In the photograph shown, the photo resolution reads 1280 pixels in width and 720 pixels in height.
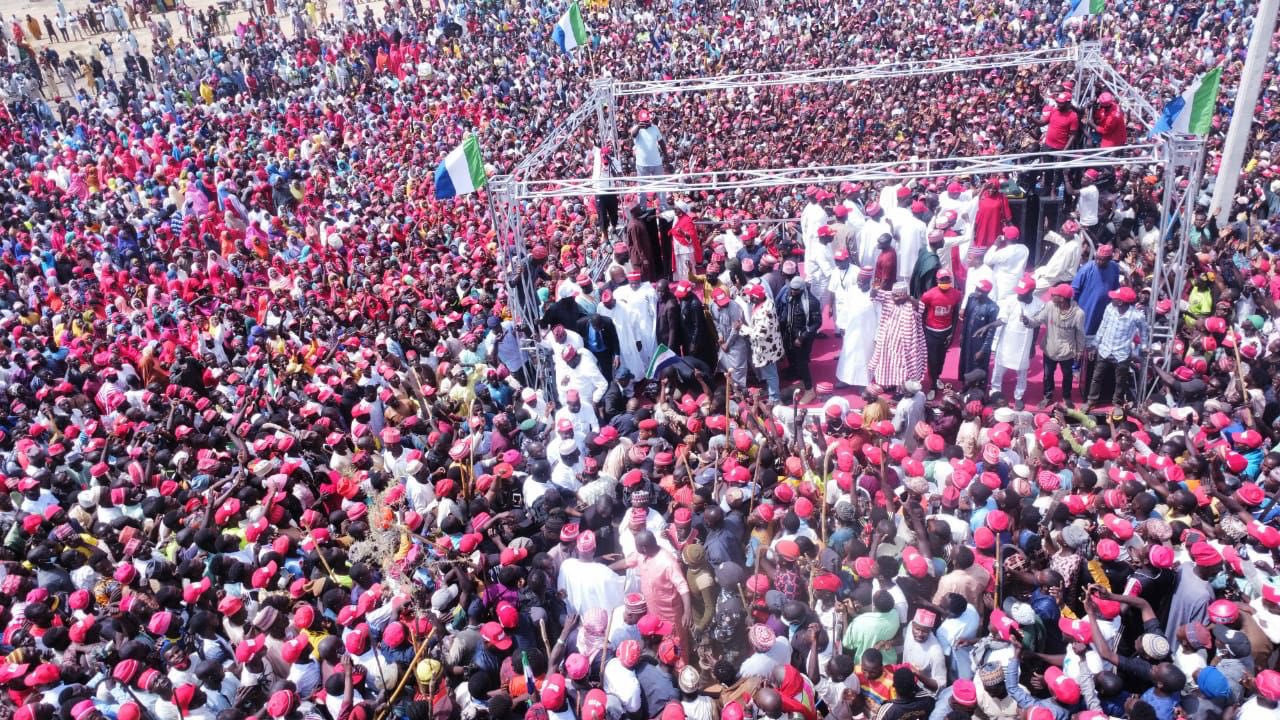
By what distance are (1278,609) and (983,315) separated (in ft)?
11.2

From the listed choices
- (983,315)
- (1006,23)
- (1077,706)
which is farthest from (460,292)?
(1006,23)

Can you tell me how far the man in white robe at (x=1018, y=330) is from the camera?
23.1ft

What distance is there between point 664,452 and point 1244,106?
27.3ft

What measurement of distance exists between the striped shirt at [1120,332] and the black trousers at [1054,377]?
0.98 feet

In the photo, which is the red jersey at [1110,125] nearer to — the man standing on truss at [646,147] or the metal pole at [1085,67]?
the metal pole at [1085,67]

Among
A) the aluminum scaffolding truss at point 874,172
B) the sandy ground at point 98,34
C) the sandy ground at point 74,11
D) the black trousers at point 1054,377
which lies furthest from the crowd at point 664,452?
the sandy ground at point 74,11

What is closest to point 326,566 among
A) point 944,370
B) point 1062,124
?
point 944,370

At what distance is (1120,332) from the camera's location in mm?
6930

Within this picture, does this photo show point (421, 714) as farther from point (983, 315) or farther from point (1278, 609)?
point (983, 315)

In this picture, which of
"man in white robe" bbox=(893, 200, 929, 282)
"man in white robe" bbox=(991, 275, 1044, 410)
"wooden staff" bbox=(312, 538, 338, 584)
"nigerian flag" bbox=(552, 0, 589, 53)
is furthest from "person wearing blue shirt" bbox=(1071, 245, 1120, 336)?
"nigerian flag" bbox=(552, 0, 589, 53)

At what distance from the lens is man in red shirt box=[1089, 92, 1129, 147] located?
9969 mm

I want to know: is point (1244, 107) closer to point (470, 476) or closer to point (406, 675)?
point (470, 476)

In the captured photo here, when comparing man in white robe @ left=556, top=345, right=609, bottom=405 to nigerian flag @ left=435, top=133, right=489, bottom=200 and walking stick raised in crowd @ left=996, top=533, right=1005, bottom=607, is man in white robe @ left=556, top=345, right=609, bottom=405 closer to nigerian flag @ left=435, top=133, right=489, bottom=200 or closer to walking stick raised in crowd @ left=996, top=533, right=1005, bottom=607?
nigerian flag @ left=435, top=133, right=489, bottom=200

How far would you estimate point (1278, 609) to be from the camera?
165 inches
